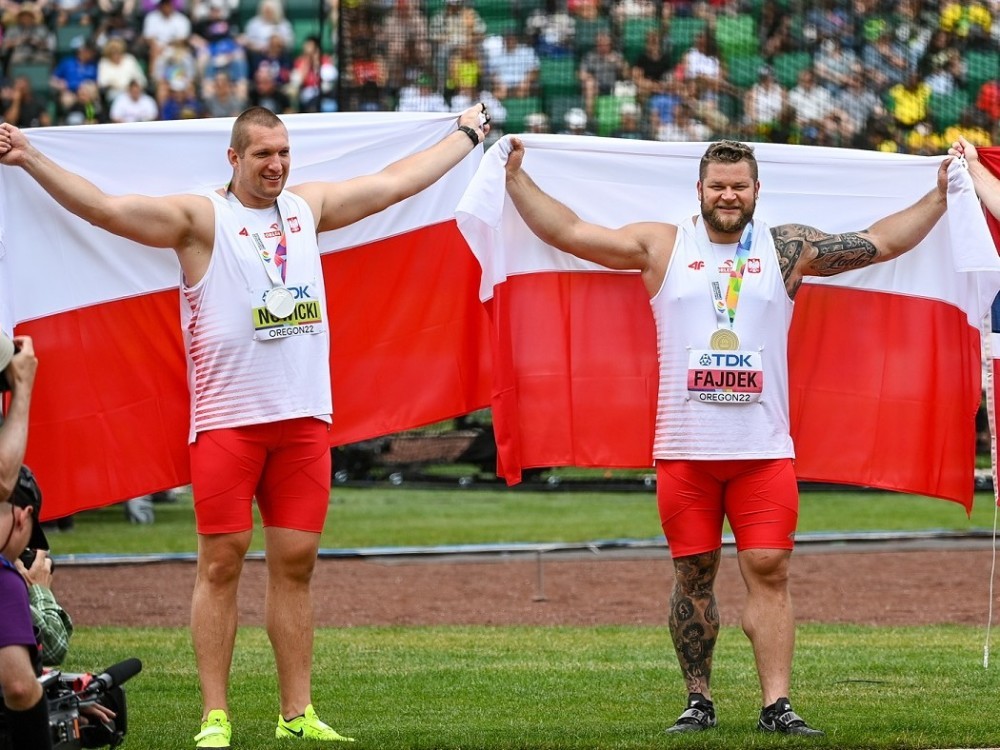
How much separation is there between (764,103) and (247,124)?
14019 millimetres

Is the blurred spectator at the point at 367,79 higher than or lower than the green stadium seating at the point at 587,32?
lower

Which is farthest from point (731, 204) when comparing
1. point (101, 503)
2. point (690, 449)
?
point (101, 503)

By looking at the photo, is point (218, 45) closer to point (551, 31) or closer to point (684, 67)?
point (551, 31)

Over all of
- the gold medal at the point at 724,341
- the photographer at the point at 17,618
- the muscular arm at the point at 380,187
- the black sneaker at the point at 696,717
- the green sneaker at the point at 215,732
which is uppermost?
the muscular arm at the point at 380,187

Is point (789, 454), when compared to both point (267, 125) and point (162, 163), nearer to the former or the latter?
point (267, 125)

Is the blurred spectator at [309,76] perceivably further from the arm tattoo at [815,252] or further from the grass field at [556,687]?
the arm tattoo at [815,252]

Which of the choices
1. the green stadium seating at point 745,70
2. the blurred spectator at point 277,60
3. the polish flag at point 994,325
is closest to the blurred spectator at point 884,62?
the green stadium seating at point 745,70

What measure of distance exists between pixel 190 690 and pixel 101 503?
4.70ft

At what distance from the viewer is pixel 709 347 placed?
21.4 ft

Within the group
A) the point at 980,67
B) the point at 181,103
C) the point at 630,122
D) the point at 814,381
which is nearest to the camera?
the point at 814,381

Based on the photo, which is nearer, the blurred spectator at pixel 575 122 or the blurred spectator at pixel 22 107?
the blurred spectator at pixel 575 122

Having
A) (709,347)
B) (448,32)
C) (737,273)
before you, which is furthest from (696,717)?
(448,32)

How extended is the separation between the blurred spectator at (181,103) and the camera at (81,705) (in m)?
16.7

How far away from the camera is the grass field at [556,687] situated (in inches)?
256
